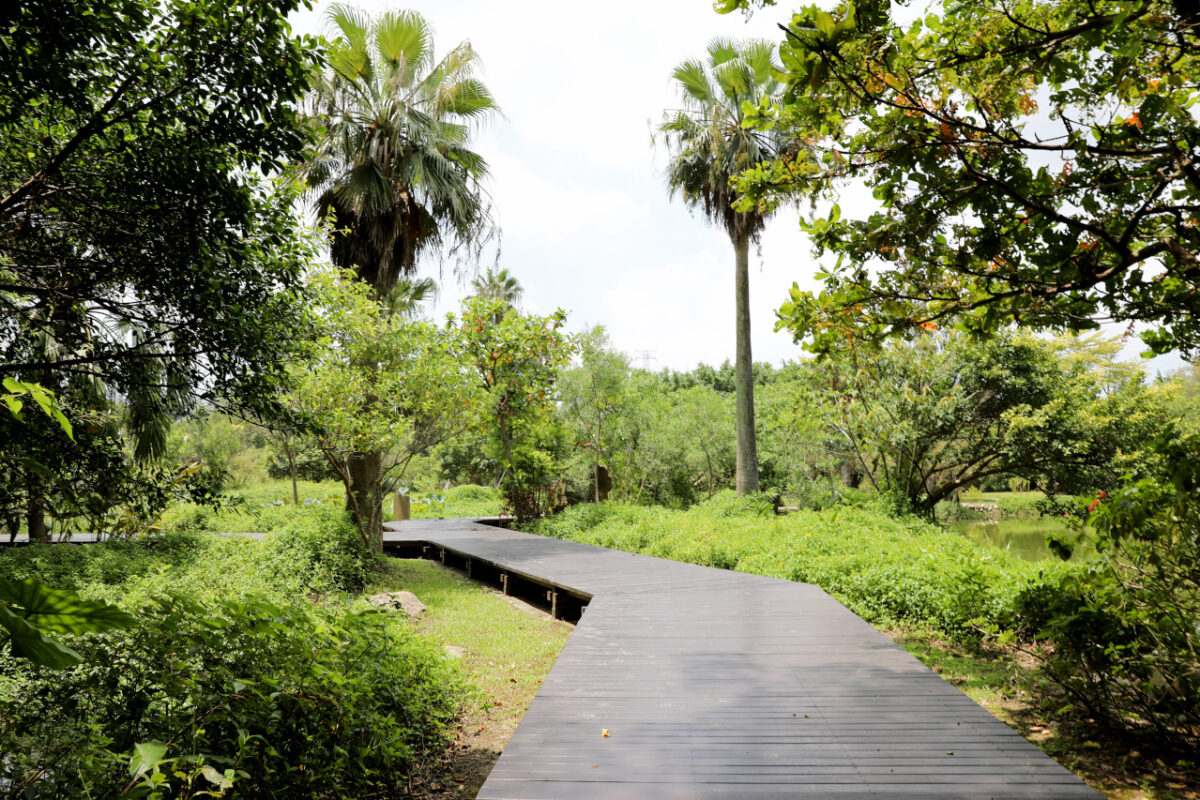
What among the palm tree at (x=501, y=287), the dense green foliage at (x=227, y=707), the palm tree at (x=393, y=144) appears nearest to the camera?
the dense green foliage at (x=227, y=707)

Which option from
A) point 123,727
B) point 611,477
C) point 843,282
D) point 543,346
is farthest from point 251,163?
point 611,477

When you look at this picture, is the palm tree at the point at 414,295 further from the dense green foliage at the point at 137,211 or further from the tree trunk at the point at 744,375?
the dense green foliage at the point at 137,211

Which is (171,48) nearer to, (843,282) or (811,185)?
(811,185)

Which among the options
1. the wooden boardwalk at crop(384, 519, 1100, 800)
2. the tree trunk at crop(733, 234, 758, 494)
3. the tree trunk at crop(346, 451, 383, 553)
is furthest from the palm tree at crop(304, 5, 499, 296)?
the wooden boardwalk at crop(384, 519, 1100, 800)

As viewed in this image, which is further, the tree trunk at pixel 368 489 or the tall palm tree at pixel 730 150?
the tall palm tree at pixel 730 150

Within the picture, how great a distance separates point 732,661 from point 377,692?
2.51 metres

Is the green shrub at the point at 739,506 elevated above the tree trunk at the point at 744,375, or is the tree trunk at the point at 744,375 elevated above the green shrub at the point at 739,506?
the tree trunk at the point at 744,375

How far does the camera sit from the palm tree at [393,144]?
10.1 meters

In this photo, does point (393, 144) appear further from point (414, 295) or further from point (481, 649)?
point (414, 295)

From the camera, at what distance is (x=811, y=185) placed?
3.96 metres

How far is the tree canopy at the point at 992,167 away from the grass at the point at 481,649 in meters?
3.55

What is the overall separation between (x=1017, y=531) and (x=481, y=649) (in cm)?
1777

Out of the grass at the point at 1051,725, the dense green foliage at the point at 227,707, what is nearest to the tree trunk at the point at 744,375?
the grass at the point at 1051,725

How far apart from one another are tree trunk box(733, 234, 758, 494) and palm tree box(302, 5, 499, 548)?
6220 mm
